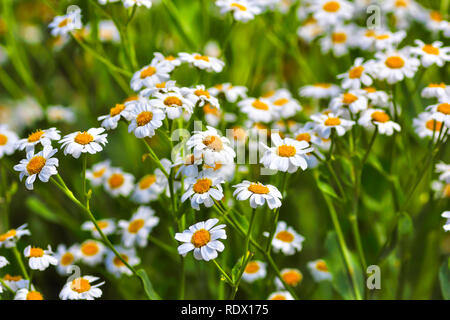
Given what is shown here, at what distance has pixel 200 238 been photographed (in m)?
0.77

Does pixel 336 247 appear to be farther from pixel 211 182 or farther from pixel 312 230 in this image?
pixel 211 182

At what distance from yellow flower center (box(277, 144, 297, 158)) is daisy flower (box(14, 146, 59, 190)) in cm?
36

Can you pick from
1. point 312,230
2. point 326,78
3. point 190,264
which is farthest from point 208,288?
point 326,78

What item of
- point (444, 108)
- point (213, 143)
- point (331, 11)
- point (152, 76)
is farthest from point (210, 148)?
point (331, 11)

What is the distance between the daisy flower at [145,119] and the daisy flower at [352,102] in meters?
0.37

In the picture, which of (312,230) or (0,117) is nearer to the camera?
(312,230)

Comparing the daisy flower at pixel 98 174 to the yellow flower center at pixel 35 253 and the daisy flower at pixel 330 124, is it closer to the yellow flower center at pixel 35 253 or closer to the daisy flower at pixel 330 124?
the yellow flower center at pixel 35 253

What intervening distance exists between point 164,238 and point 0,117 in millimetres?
966

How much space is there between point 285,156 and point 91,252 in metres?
0.56

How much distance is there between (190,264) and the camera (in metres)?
1.23

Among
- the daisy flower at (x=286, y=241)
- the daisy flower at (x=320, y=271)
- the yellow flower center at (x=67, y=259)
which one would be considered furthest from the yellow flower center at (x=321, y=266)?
the yellow flower center at (x=67, y=259)

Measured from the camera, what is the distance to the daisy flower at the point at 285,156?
2.71 ft

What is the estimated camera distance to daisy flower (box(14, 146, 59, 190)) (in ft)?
2.57
